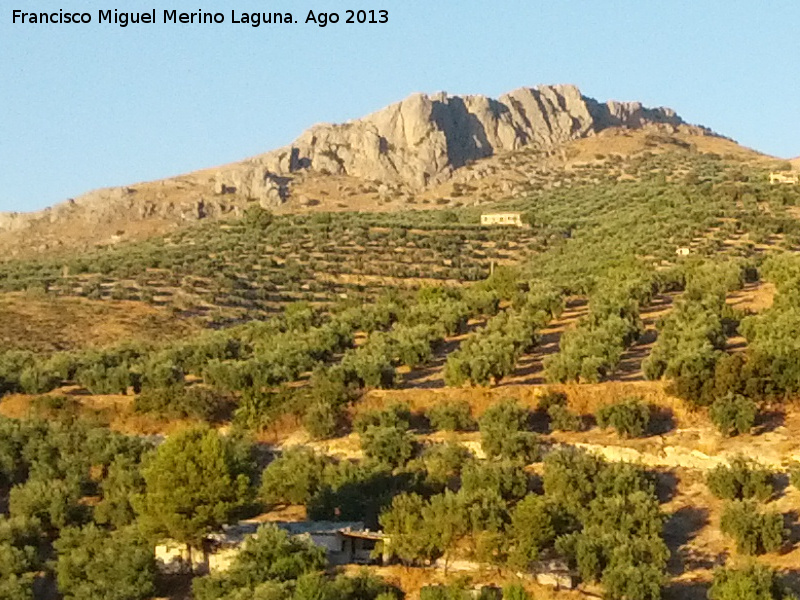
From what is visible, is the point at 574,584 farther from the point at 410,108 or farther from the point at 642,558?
the point at 410,108

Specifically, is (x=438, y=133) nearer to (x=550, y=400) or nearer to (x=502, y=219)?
(x=502, y=219)

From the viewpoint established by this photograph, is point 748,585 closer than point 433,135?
Yes

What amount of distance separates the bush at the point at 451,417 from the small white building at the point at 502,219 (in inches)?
2050

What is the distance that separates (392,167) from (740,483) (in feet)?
299

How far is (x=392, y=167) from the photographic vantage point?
11344 cm

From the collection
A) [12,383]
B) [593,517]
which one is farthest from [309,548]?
[12,383]

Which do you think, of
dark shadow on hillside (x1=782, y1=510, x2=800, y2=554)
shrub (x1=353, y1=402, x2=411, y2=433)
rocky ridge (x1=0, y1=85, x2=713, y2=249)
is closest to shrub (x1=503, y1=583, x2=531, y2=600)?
dark shadow on hillside (x1=782, y1=510, x2=800, y2=554)

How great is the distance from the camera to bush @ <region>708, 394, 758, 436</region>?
2717cm

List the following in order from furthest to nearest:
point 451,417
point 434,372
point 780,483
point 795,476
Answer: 1. point 434,372
2. point 451,417
3. point 780,483
4. point 795,476

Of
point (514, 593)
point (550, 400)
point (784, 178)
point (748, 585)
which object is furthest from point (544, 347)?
point (784, 178)

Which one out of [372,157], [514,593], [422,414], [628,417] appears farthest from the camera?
[372,157]

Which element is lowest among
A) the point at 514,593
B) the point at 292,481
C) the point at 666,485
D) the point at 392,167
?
the point at 514,593

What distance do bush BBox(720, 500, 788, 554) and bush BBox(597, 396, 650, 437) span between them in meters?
5.39

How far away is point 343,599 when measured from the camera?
1956cm
